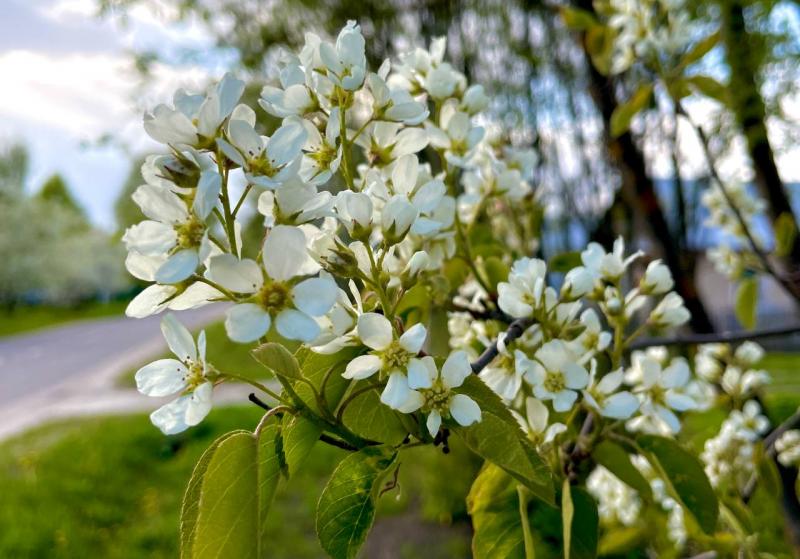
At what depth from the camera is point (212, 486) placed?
390mm

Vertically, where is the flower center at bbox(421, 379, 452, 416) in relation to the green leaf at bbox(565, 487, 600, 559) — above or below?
above

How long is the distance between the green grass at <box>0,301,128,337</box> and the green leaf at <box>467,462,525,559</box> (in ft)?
52.1

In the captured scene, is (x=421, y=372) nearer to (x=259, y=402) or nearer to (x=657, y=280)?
(x=259, y=402)

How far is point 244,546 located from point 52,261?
22044mm

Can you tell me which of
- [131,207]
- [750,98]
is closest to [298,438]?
[750,98]

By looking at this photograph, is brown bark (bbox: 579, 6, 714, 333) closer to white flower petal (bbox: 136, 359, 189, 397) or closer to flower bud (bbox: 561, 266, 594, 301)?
flower bud (bbox: 561, 266, 594, 301)

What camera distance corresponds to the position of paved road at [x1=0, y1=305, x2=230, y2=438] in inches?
252

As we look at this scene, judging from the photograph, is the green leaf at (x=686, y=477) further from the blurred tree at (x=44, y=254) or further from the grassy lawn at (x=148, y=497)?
the blurred tree at (x=44, y=254)

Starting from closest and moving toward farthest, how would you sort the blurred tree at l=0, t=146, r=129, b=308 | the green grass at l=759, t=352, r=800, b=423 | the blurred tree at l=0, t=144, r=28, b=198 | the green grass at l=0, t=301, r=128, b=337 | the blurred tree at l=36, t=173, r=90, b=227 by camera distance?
the green grass at l=759, t=352, r=800, b=423, the green grass at l=0, t=301, r=128, b=337, the blurred tree at l=0, t=146, r=129, b=308, the blurred tree at l=0, t=144, r=28, b=198, the blurred tree at l=36, t=173, r=90, b=227

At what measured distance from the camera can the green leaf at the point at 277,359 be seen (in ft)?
1.24

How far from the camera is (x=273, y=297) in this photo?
0.39 m

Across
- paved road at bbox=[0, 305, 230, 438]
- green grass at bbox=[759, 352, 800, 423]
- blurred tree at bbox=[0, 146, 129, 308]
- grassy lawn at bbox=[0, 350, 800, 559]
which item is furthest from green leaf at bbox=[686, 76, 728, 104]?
blurred tree at bbox=[0, 146, 129, 308]

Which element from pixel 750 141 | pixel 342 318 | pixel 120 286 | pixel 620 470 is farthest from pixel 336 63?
pixel 120 286

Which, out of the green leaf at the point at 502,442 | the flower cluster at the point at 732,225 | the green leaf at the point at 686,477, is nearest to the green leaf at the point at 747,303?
the flower cluster at the point at 732,225
